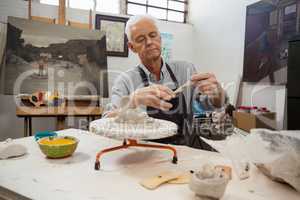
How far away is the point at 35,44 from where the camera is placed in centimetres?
261

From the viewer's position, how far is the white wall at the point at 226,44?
2703mm

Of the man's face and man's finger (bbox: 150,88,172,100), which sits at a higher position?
the man's face

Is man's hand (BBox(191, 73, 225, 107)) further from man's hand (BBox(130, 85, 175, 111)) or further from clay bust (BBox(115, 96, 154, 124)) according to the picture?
clay bust (BBox(115, 96, 154, 124))

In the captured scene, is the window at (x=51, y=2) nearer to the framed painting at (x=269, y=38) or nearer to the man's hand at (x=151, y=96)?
the framed painting at (x=269, y=38)

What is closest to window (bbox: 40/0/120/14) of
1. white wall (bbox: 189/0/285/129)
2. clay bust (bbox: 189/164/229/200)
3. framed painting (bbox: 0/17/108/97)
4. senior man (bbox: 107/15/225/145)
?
framed painting (bbox: 0/17/108/97)

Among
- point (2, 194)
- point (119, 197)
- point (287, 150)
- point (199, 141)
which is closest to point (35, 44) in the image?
point (199, 141)

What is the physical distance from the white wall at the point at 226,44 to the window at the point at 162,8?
16 centimetres

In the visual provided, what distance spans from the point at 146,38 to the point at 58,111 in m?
1.34

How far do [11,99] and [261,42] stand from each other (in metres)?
2.76

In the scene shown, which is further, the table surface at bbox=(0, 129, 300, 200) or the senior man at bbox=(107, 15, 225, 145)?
the senior man at bbox=(107, 15, 225, 145)

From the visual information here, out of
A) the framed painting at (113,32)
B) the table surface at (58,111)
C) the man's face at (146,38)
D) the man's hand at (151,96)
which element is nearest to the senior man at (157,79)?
the man's face at (146,38)

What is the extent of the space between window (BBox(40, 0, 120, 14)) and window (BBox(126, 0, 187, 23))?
19 centimetres

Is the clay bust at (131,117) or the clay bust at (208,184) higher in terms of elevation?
the clay bust at (131,117)

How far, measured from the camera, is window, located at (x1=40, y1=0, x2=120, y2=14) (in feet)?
9.86
